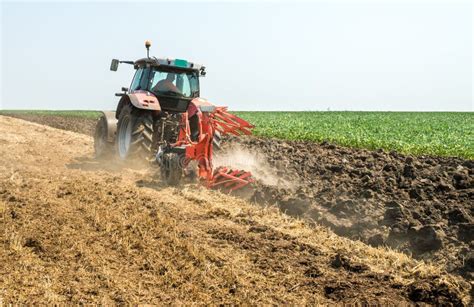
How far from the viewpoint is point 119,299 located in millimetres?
3865

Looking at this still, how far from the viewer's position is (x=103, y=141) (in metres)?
11.5

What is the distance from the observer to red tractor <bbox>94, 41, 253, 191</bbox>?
27.3 feet

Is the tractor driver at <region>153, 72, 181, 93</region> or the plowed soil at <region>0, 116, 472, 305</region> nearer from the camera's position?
the plowed soil at <region>0, 116, 472, 305</region>

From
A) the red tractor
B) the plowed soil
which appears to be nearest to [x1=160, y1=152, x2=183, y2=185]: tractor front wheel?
the red tractor

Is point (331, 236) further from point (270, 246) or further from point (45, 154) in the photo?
point (45, 154)

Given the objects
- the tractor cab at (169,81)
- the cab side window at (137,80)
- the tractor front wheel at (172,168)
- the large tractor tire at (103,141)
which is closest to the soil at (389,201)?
the tractor front wheel at (172,168)

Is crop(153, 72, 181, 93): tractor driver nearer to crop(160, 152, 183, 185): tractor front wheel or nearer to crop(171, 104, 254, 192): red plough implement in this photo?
crop(171, 104, 254, 192): red plough implement

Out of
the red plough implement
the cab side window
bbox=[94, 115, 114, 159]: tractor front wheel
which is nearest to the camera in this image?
the red plough implement

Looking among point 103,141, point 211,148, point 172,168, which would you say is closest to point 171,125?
point 172,168

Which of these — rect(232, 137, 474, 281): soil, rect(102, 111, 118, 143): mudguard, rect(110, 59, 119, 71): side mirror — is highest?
rect(110, 59, 119, 71): side mirror

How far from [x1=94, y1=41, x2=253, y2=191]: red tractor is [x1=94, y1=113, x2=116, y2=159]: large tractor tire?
0.07 ft

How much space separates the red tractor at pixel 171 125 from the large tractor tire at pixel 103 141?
0.9 inches

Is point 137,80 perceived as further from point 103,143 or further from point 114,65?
point 103,143

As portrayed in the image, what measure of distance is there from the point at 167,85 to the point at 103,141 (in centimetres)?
233
